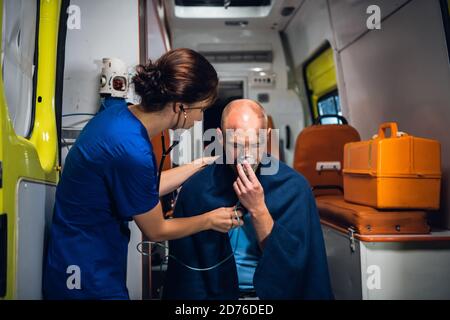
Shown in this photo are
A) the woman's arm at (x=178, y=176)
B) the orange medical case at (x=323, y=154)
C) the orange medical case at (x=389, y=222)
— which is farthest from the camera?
the orange medical case at (x=323, y=154)

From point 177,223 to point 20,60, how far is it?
2.95 feet

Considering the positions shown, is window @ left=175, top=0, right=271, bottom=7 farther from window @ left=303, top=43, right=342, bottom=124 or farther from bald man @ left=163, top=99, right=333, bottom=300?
bald man @ left=163, top=99, right=333, bottom=300

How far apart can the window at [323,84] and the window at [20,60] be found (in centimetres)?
348

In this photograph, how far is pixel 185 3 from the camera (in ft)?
14.2


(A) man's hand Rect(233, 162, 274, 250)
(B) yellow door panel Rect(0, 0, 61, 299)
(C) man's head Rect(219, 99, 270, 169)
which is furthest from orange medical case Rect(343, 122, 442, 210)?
(B) yellow door panel Rect(0, 0, 61, 299)

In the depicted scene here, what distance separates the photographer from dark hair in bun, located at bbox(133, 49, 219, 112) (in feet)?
4.32

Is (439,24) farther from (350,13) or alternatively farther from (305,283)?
(305,283)

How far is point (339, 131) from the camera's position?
2.84 metres

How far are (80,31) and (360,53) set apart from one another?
8.25 feet

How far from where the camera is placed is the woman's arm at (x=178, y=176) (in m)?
1.77

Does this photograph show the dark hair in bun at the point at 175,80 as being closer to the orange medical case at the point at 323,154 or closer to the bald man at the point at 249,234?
the bald man at the point at 249,234

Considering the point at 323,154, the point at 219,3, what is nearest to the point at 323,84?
the point at 219,3

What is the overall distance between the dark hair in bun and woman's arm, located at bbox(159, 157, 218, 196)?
491 mm

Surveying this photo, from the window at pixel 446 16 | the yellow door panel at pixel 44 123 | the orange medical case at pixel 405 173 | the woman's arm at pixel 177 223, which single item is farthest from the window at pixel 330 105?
the yellow door panel at pixel 44 123
